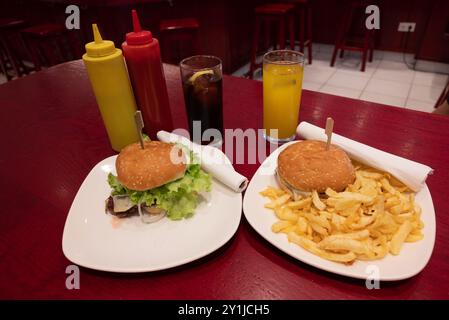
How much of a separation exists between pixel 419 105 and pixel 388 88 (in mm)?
507

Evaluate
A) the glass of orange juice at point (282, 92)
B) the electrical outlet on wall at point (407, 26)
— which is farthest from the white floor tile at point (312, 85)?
the glass of orange juice at point (282, 92)

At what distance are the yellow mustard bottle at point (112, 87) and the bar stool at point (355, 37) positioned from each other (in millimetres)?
3877

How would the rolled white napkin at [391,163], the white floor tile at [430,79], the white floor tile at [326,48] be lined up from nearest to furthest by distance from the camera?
the rolled white napkin at [391,163]
the white floor tile at [430,79]
the white floor tile at [326,48]

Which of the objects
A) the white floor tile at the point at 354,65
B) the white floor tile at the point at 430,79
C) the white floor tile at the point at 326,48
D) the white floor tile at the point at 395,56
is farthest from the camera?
the white floor tile at the point at 326,48

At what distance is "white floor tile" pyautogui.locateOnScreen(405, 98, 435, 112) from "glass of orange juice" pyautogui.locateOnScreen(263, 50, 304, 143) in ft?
9.42

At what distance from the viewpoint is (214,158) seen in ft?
3.41

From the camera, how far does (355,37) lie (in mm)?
4602

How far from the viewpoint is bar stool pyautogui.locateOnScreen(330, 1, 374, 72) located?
4184 millimetres

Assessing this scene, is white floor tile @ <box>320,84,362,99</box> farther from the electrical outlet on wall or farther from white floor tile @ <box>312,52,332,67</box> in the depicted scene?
the electrical outlet on wall

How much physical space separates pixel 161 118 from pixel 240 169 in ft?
1.24

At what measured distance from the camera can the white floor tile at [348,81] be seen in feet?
13.3

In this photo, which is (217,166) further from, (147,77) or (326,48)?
(326,48)

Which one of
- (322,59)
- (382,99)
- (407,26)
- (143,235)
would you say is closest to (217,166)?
(143,235)

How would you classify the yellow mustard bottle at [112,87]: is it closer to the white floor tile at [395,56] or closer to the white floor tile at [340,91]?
the white floor tile at [340,91]
